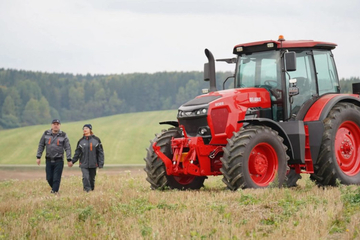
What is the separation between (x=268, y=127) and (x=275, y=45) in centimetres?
180

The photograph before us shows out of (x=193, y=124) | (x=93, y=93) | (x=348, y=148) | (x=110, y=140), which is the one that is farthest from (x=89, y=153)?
(x=93, y=93)

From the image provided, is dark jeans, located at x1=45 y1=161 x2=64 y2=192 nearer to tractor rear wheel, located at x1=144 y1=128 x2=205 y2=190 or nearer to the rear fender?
tractor rear wheel, located at x1=144 y1=128 x2=205 y2=190

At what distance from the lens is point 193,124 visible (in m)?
10.9

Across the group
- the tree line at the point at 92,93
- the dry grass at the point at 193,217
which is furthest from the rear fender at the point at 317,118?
the tree line at the point at 92,93

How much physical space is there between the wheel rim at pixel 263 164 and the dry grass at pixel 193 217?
0.81 meters

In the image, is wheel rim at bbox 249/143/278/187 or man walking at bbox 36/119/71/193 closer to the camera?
wheel rim at bbox 249/143/278/187

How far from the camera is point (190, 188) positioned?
38.8ft

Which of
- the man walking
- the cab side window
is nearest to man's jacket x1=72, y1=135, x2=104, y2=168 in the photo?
the man walking

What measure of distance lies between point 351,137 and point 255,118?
8.65ft

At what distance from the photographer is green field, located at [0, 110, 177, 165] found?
57.4 m

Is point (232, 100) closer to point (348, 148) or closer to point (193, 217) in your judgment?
point (348, 148)

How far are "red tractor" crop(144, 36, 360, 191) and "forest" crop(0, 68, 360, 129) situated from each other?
91635 mm

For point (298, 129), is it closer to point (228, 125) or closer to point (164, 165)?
point (228, 125)

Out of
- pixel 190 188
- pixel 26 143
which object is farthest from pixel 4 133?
pixel 190 188
